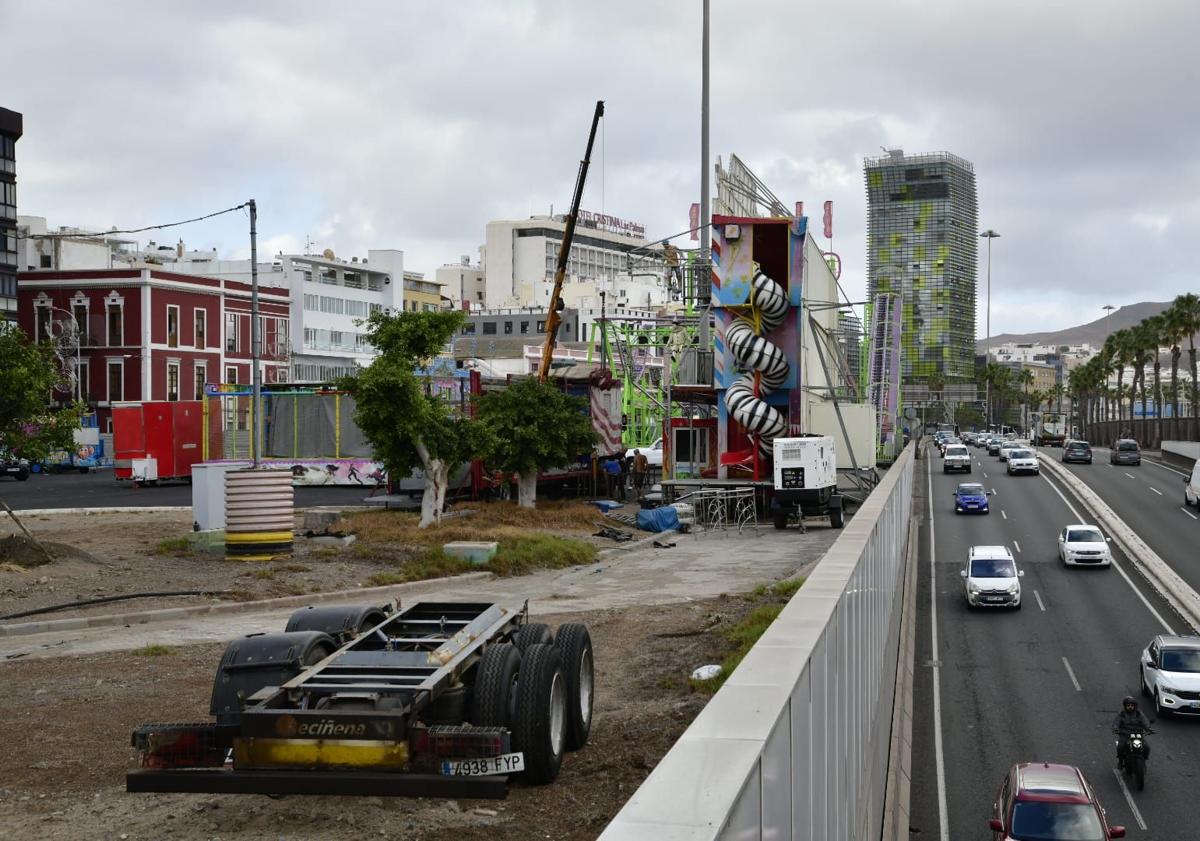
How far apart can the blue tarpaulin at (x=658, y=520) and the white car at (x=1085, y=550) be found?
13.1m

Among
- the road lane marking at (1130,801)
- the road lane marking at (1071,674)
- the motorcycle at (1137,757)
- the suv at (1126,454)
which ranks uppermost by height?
the suv at (1126,454)

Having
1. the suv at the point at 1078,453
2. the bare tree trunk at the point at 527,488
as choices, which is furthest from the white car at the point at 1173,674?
the suv at the point at 1078,453

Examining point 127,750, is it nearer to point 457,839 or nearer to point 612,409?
point 457,839

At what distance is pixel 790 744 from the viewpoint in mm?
5660

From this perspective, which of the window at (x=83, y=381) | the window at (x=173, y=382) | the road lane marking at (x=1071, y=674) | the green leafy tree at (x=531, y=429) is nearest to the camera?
the road lane marking at (x=1071, y=674)

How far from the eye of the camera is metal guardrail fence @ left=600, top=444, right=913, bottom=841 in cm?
420

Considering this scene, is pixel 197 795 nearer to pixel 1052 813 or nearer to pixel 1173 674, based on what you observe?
pixel 1052 813

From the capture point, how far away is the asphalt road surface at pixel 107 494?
49469 millimetres

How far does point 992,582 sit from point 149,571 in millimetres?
22293

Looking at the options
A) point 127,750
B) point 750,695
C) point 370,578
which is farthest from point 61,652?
point 750,695

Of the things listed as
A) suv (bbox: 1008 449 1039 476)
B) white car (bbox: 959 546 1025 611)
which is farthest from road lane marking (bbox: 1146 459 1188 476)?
white car (bbox: 959 546 1025 611)

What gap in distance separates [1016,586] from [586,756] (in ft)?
85.5

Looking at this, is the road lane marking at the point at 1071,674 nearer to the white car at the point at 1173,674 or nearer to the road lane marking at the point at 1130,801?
the white car at the point at 1173,674

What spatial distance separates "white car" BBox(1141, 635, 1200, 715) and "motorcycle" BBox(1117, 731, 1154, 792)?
12.9 feet
